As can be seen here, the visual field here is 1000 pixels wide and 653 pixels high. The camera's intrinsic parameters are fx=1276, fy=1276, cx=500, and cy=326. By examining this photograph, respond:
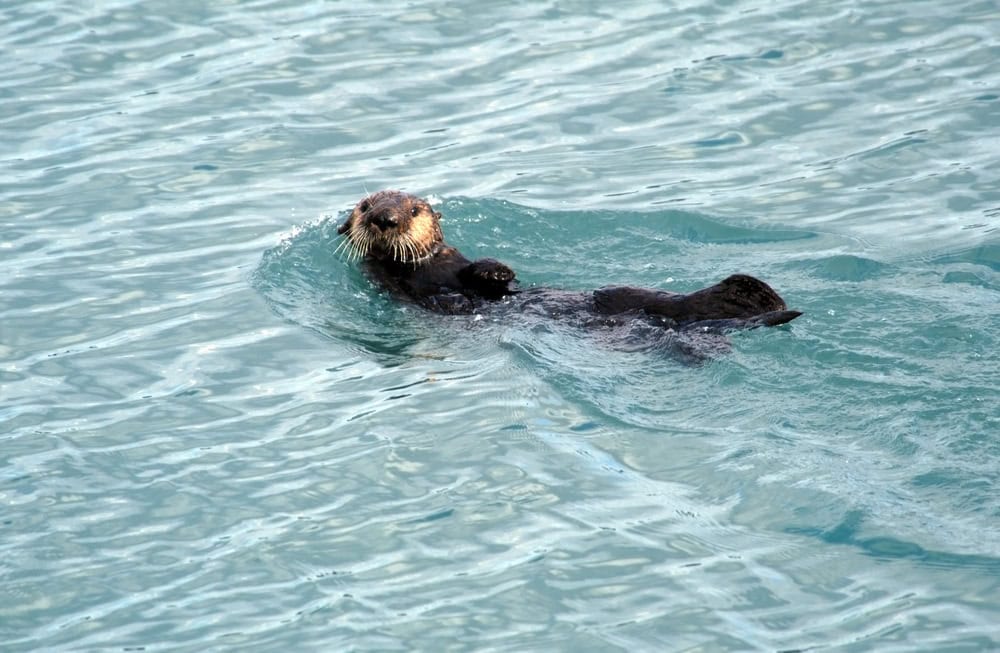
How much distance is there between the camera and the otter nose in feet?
27.7

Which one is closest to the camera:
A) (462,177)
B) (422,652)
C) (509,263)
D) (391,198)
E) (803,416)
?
(422,652)

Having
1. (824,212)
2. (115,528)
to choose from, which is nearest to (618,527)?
(115,528)

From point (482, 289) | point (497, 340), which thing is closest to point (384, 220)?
point (482, 289)

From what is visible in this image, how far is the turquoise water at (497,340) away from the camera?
5504 mm

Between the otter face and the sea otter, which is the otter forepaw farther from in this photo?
the otter face

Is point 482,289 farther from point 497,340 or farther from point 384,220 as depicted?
point 384,220

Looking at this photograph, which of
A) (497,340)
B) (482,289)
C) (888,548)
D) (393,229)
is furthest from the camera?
(393,229)

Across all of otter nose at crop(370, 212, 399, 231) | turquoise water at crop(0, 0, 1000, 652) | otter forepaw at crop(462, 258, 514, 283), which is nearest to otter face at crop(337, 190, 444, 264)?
otter nose at crop(370, 212, 399, 231)

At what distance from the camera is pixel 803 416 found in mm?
6527

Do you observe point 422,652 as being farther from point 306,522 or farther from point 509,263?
point 509,263

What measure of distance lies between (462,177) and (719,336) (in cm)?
389

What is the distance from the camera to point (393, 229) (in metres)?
8.52

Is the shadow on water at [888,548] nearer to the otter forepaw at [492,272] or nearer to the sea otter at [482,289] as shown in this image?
the sea otter at [482,289]

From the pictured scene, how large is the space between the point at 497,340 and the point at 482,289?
2.00 feet
